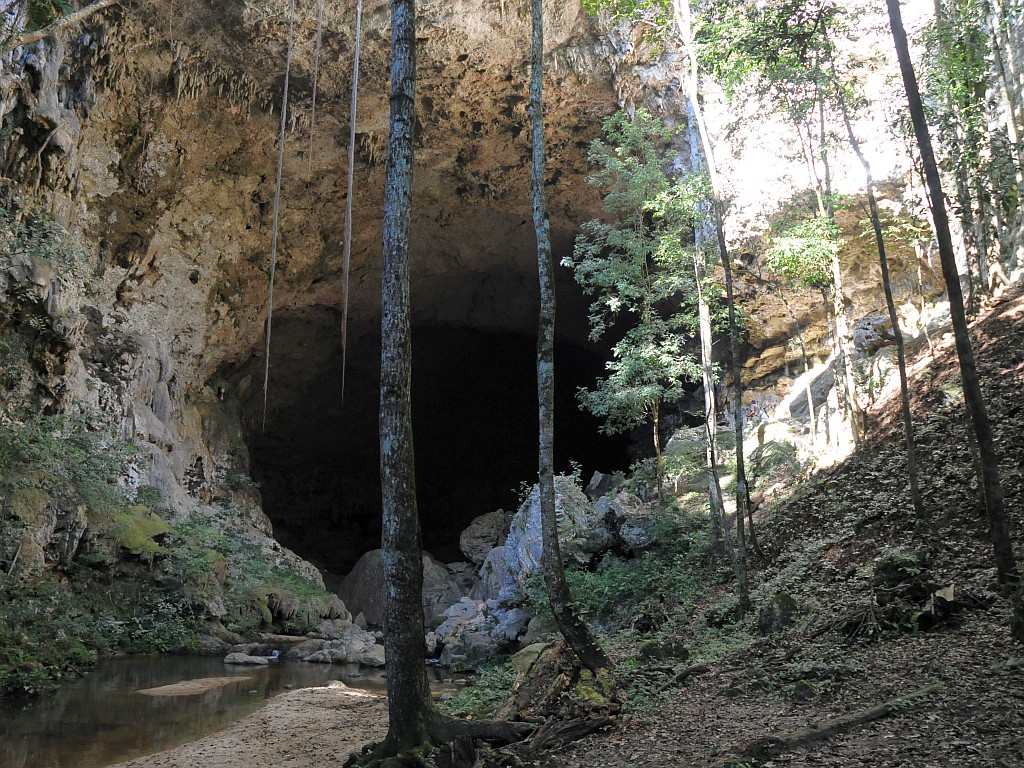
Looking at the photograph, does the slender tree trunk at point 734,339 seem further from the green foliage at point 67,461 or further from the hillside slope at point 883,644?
the green foliage at point 67,461

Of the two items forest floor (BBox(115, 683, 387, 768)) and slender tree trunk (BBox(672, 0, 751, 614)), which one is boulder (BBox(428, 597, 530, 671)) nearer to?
forest floor (BBox(115, 683, 387, 768))

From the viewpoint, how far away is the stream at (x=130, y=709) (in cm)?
717

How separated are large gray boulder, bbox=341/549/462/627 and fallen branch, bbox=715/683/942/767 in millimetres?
17313

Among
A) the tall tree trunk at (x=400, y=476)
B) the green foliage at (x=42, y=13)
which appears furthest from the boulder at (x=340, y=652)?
the green foliage at (x=42, y=13)

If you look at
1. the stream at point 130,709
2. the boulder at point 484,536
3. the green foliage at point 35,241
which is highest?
the green foliage at point 35,241

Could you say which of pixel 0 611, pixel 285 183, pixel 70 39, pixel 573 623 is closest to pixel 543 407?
pixel 573 623

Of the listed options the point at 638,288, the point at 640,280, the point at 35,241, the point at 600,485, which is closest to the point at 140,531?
the point at 35,241

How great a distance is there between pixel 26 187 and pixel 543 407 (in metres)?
12.5

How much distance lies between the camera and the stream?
717cm

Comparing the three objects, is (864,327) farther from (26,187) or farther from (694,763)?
(26,187)

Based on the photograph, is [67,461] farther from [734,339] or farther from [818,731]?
[818,731]

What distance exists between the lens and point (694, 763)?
4793 millimetres

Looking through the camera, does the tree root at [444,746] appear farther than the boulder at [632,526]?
No

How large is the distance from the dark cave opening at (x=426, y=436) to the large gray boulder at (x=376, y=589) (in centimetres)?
676
